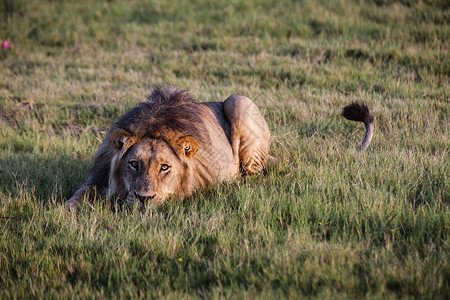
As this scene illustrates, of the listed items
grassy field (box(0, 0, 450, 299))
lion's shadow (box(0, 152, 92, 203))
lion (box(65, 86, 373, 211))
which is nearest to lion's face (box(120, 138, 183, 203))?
lion (box(65, 86, 373, 211))

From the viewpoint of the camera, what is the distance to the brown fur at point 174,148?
429cm

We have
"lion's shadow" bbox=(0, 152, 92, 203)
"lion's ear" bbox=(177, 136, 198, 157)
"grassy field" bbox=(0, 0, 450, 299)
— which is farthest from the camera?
"lion's shadow" bbox=(0, 152, 92, 203)

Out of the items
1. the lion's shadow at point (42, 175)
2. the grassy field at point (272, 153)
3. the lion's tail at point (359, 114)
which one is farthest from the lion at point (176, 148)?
the lion's shadow at point (42, 175)

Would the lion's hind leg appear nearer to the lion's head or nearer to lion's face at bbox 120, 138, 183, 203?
the lion's head

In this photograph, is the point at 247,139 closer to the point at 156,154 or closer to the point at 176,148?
the point at 176,148

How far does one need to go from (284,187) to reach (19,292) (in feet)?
9.25

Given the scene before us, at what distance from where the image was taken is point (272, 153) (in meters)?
6.11

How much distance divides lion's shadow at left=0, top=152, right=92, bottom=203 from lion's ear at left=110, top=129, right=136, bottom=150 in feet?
3.01

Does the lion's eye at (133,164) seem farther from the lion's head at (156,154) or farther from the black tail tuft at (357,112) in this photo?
the black tail tuft at (357,112)

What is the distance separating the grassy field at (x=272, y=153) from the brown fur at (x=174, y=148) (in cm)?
24

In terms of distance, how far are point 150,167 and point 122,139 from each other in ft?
1.51

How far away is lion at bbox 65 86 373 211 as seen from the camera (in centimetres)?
430

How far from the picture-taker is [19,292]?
304 cm

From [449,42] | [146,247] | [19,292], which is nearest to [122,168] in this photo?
[146,247]
